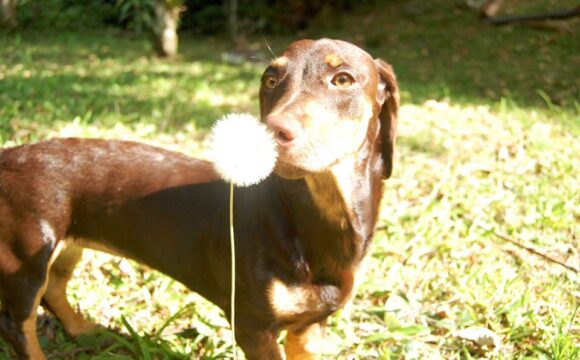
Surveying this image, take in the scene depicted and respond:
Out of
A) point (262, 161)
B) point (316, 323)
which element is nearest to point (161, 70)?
point (316, 323)

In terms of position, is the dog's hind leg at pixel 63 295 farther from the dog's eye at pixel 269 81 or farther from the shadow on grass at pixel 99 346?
the dog's eye at pixel 269 81

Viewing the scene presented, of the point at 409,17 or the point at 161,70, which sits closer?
the point at 161,70

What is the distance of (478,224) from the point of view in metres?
3.87

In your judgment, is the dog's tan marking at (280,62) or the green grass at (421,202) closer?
the dog's tan marking at (280,62)

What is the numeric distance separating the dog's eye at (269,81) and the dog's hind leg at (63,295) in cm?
135

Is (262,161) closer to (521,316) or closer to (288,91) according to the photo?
(288,91)

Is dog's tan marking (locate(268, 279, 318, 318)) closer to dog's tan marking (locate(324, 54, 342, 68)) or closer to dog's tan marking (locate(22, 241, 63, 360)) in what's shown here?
dog's tan marking (locate(324, 54, 342, 68))

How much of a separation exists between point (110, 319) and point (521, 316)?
7.07 feet

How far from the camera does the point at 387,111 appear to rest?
2604 mm

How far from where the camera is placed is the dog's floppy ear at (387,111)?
2.56 metres

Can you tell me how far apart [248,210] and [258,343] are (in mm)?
549

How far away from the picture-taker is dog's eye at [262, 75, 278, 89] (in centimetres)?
234

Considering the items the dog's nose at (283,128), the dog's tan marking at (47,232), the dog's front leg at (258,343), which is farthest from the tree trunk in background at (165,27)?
the dog's nose at (283,128)

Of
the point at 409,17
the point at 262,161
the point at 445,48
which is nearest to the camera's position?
the point at 262,161
